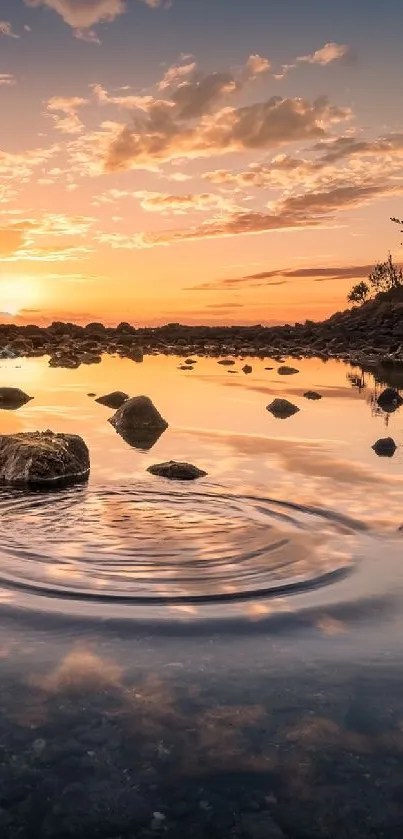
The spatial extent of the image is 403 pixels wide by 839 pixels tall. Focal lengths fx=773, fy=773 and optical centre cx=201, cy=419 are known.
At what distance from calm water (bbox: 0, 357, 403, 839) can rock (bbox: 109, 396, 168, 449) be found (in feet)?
14.9

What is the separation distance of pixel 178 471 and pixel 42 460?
1.81 m

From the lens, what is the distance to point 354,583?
6.25 meters

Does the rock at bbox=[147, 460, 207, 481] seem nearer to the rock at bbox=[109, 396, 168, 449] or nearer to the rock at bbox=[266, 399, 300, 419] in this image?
the rock at bbox=[109, 396, 168, 449]

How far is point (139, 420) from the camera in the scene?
15445mm

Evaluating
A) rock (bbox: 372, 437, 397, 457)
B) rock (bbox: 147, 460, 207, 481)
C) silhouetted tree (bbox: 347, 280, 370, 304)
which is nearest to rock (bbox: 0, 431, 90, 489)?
rock (bbox: 147, 460, 207, 481)

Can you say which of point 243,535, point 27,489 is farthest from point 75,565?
point 27,489

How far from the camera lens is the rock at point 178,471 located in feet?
34.1

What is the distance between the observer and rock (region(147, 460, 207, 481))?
34.1ft

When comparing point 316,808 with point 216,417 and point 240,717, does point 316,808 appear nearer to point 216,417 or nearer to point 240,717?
point 240,717

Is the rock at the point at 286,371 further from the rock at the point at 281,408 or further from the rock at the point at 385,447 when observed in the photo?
the rock at the point at 385,447

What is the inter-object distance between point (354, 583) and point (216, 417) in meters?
11.7

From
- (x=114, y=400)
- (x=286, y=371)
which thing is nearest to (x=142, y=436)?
(x=114, y=400)

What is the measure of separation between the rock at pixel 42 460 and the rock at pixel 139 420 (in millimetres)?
3753

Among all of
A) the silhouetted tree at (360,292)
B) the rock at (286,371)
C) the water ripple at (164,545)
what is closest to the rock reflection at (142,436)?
the water ripple at (164,545)
